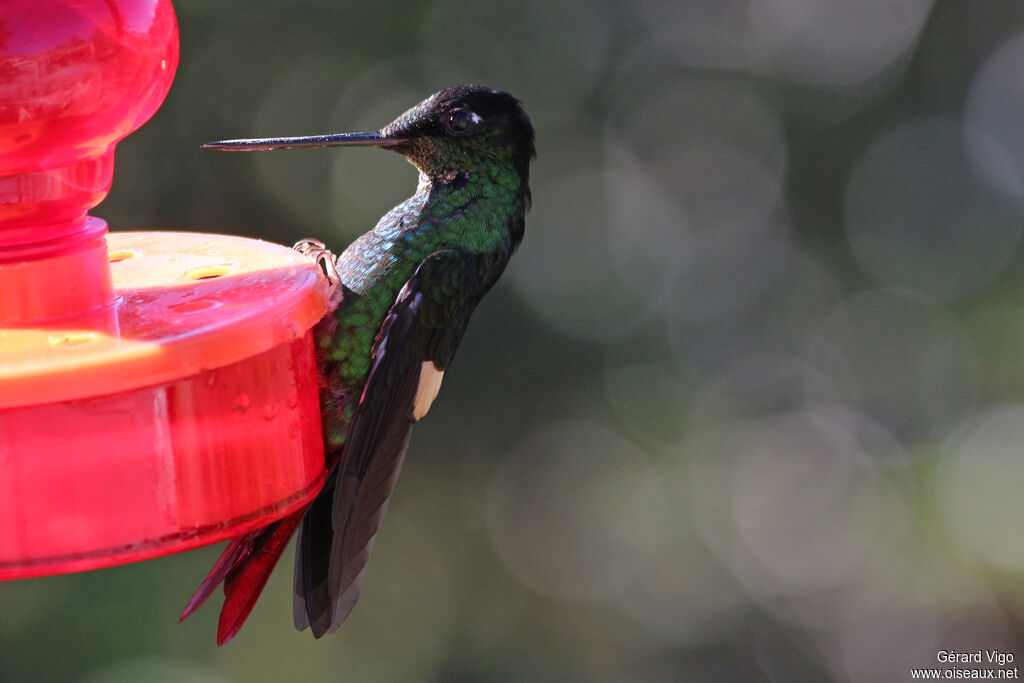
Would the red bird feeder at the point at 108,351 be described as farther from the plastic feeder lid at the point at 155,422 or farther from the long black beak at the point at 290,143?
the long black beak at the point at 290,143

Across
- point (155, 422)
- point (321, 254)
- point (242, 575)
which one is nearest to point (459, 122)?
point (321, 254)

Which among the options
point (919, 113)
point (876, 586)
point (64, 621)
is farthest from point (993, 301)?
point (64, 621)

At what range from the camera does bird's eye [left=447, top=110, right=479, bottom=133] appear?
7.27 feet

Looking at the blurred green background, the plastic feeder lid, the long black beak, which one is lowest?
the blurred green background

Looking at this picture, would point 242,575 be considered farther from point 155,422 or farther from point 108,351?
point 108,351

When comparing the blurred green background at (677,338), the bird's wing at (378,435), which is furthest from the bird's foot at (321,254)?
the blurred green background at (677,338)

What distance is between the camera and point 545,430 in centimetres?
471

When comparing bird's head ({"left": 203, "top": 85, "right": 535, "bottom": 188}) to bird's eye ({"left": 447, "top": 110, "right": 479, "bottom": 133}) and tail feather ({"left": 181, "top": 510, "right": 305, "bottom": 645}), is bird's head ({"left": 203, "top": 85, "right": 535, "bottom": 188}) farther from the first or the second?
tail feather ({"left": 181, "top": 510, "right": 305, "bottom": 645})

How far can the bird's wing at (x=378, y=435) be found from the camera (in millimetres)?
1706

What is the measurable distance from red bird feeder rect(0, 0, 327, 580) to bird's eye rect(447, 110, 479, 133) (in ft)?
2.60

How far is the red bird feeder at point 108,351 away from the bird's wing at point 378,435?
0.22 meters

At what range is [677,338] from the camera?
15.6 ft

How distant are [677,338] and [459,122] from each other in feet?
8.77

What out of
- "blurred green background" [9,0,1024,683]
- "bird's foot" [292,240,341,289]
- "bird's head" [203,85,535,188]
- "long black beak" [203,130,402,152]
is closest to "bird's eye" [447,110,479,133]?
"bird's head" [203,85,535,188]
